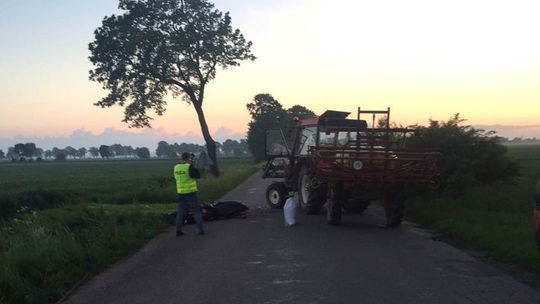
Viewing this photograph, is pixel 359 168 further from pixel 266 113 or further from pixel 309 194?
pixel 266 113

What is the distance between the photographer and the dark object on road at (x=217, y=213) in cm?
1495

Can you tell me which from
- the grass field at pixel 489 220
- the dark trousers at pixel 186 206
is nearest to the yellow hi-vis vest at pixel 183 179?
the dark trousers at pixel 186 206

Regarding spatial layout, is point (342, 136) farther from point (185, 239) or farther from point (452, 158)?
point (185, 239)

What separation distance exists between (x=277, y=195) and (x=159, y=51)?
19776mm

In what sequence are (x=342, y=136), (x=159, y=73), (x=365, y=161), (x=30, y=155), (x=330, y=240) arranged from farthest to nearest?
(x=30, y=155), (x=159, y=73), (x=342, y=136), (x=365, y=161), (x=330, y=240)

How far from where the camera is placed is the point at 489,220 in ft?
42.9

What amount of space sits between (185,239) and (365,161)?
4442 mm

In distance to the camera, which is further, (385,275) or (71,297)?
(385,275)

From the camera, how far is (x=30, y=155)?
194 m

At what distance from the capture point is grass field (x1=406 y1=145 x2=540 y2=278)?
9.70 meters

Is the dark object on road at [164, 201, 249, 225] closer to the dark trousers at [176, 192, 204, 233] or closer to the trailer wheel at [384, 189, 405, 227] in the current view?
the dark trousers at [176, 192, 204, 233]

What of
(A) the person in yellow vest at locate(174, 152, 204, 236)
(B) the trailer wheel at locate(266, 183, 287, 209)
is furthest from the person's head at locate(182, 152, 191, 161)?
(B) the trailer wheel at locate(266, 183, 287, 209)

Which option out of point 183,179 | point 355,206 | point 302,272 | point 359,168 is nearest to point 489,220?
point 359,168

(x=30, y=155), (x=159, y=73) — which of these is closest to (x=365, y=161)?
(x=159, y=73)
